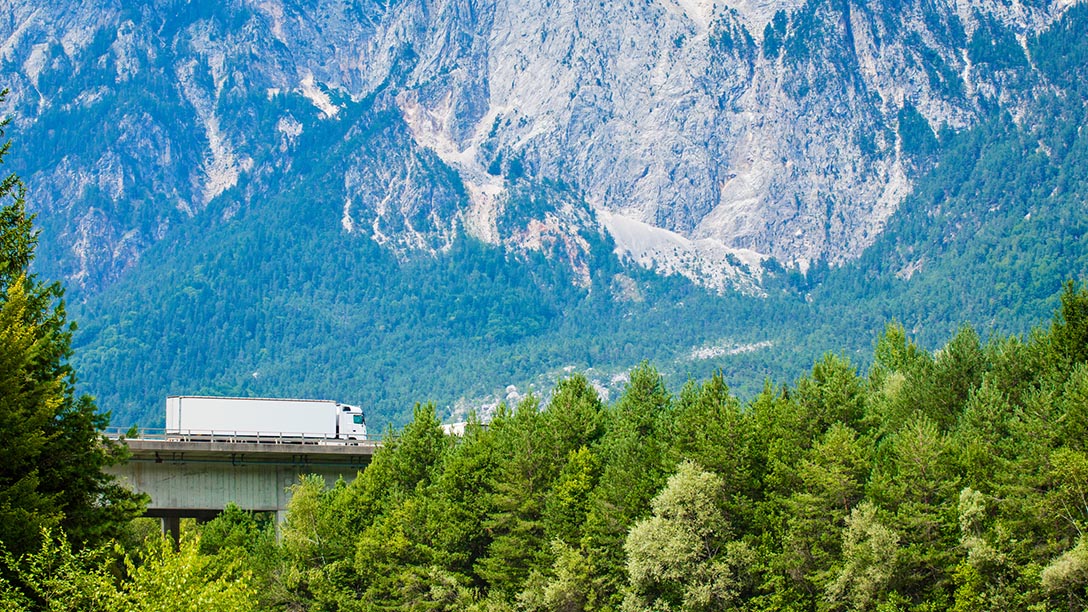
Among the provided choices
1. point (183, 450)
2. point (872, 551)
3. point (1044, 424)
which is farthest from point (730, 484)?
point (183, 450)

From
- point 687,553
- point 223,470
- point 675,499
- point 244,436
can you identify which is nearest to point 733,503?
point 675,499

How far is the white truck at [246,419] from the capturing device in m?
97.2

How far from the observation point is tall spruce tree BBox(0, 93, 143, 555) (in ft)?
136

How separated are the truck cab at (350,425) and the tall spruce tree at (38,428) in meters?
60.6

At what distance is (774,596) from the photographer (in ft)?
238

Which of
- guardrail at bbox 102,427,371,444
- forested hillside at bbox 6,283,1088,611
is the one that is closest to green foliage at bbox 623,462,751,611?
forested hillside at bbox 6,283,1088,611

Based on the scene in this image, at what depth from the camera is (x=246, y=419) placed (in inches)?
3890

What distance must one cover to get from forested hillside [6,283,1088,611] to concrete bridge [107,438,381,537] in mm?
2165

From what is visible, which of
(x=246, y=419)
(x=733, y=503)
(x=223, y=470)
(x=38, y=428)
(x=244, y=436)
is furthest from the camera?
(x=246, y=419)

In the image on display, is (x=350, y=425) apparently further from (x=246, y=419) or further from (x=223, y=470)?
(x=223, y=470)

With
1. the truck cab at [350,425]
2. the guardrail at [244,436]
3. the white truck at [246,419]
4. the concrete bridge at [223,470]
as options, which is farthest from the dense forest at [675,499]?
the truck cab at [350,425]

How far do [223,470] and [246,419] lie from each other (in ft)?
15.9

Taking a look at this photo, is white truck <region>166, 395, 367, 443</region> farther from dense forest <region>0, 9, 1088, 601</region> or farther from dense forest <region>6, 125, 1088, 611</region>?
dense forest <region>0, 9, 1088, 601</region>

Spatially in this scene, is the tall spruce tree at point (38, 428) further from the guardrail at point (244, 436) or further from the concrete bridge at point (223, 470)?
the guardrail at point (244, 436)
